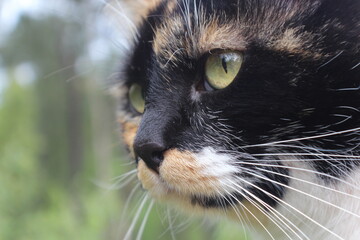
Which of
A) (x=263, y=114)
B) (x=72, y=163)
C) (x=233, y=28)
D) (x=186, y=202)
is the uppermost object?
(x=233, y=28)

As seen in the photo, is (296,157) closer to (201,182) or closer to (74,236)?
(201,182)

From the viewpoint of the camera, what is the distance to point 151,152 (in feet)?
3.12

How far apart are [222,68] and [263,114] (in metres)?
0.12

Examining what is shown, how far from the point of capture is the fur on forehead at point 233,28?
907mm

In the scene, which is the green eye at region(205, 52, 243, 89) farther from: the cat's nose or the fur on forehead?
the cat's nose

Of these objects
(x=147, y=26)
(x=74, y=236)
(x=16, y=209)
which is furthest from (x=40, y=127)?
(x=147, y=26)

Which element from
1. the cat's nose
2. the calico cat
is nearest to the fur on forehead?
the calico cat

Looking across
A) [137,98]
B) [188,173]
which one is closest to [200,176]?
[188,173]

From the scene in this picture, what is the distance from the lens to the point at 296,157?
941mm

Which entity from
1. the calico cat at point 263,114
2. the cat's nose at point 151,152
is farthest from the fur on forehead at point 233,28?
the cat's nose at point 151,152

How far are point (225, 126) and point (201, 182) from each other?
0.37 feet

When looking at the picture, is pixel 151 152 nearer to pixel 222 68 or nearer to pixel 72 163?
pixel 222 68

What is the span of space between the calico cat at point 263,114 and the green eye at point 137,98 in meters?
0.22

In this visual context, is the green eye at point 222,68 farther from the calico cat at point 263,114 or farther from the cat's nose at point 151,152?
the cat's nose at point 151,152
